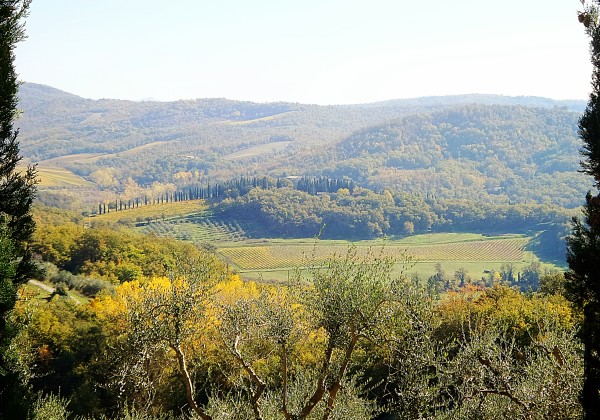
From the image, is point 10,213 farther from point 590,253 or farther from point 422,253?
point 422,253

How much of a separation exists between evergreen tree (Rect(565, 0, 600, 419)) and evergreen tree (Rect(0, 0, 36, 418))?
1136cm

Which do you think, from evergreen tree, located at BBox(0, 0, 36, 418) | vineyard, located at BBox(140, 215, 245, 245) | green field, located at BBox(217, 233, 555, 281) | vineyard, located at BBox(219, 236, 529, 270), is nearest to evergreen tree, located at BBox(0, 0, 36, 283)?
evergreen tree, located at BBox(0, 0, 36, 418)

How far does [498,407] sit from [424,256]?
87.6m

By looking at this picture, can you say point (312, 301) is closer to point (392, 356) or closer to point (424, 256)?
point (392, 356)

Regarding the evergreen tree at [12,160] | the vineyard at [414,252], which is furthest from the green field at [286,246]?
the evergreen tree at [12,160]

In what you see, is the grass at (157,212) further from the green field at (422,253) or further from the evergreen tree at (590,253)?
the evergreen tree at (590,253)

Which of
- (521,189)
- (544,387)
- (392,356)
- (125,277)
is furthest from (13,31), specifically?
(521,189)

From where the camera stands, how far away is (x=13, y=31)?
38.1ft

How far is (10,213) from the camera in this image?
489 inches

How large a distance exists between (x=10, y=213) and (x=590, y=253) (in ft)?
42.7

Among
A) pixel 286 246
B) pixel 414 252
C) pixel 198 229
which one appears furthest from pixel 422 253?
pixel 198 229

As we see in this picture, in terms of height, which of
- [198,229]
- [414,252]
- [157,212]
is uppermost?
[157,212]

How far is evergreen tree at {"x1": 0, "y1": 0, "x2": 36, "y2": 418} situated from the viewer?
34.7 feet

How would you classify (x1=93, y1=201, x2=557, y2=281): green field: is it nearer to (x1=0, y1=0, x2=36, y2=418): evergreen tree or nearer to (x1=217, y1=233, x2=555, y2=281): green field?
(x1=217, y1=233, x2=555, y2=281): green field
